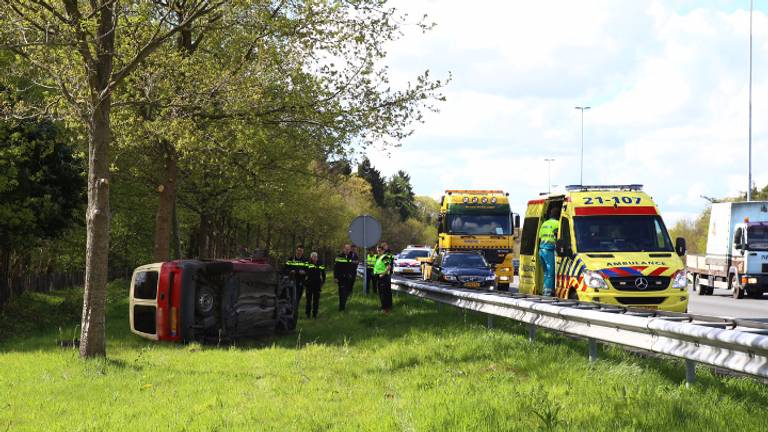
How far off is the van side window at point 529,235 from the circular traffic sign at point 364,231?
4087mm

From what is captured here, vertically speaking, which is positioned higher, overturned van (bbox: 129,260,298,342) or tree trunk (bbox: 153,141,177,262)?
tree trunk (bbox: 153,141,177,262)

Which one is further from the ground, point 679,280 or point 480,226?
point 480,226

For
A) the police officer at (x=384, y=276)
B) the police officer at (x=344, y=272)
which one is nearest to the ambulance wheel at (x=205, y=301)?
the police officer at (x=384, y=276)

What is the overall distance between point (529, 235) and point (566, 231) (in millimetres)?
4473

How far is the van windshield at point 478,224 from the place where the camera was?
92.4 feet

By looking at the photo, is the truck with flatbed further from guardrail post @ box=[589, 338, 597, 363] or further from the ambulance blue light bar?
guardrail post @ box=[589, 338, 597, 363]

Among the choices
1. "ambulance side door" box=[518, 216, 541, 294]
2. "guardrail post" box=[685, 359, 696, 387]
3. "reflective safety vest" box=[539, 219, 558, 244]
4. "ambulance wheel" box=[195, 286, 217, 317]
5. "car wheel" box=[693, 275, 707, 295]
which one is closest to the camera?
"guardrail post" box=[685, 359, 696, 387]

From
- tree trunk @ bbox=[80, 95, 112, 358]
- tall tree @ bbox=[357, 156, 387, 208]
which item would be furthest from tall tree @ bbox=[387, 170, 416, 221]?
tree trunk @ bbox=[80, 95, 112, 358]

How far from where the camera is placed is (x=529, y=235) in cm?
2056

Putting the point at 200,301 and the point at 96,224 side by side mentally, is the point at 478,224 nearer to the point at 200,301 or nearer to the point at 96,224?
the point at 200,301

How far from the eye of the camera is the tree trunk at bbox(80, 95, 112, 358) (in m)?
12.6

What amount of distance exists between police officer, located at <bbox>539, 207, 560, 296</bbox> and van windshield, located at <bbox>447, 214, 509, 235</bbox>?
1109 cm

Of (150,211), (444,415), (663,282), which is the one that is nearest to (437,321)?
(663,282)

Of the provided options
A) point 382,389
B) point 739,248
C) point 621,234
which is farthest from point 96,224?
point 739,248
